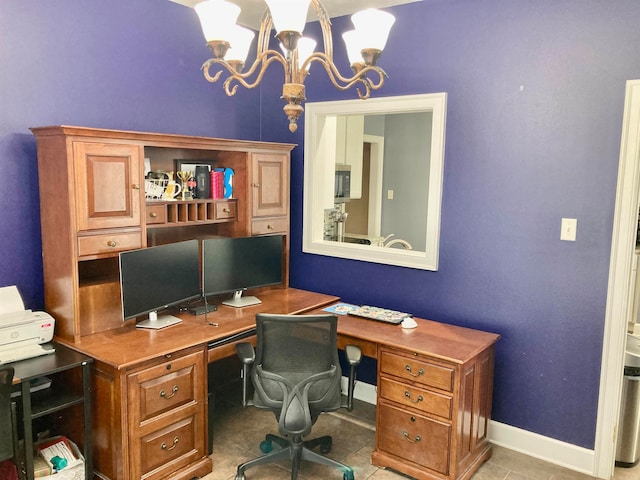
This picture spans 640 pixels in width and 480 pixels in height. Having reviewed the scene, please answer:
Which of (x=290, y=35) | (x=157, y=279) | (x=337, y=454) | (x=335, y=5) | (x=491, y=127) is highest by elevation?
(x=335, y=5)

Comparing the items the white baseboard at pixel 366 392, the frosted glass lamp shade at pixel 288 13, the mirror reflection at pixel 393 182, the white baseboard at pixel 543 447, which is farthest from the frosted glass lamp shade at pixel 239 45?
the mirror reflection at pixel 393 182

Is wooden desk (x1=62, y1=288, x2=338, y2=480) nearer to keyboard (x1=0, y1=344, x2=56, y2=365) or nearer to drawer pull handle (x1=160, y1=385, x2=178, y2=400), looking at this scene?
drawer pull handle (x1=160, y1=385, x2=178, y2=400)

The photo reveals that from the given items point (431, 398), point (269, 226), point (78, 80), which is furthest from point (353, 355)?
point (78, 80)

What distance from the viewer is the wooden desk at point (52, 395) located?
2195mm

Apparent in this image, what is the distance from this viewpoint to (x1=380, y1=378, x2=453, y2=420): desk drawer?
8.60 feet

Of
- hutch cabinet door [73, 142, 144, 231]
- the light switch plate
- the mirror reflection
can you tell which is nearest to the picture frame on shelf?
hutch cabinet door [73, 142, 144, 231]

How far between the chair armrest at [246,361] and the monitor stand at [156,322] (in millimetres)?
467

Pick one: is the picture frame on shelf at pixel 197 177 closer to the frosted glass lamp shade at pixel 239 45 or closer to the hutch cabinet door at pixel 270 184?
the hutch cabinet door at pixel 270 184

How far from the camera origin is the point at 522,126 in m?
2.89

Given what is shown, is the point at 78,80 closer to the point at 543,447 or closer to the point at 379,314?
the point at 379,314

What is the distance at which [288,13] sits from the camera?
1.73 m

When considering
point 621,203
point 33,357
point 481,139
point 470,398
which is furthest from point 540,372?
point 33,357

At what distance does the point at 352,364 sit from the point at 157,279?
116cm

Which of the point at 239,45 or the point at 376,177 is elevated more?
the point at 239,45
